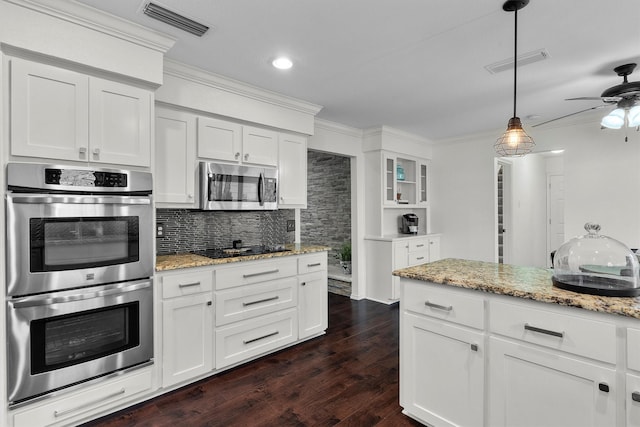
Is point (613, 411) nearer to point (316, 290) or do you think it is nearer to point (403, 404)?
point (403, 404)

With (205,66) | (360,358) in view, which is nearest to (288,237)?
(360,358)

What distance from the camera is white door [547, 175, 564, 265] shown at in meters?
6.82

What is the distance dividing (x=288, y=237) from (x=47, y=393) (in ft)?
8.46

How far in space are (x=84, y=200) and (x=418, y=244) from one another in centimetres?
438

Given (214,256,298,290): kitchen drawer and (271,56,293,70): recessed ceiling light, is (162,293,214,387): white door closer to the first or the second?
(214,256,298,290): kitchen drawer

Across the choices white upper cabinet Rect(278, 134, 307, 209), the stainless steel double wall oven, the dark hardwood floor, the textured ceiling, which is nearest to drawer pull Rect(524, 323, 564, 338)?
the dark hardwood floor

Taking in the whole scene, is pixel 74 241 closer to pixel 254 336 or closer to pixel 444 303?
pixel 254 336

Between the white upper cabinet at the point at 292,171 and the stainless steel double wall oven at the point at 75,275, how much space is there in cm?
151

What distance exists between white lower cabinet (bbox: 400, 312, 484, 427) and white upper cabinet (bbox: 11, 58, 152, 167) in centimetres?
217

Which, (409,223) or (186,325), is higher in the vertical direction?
(409,223)

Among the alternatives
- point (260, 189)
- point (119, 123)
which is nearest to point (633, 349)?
point (260, 189)

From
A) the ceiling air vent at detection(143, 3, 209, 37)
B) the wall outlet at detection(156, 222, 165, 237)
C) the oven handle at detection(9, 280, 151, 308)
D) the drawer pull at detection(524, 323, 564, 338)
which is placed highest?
the ceiling air vent at detection(143, 3, 209, 37)

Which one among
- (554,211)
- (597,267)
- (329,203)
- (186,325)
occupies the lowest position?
(186,325)

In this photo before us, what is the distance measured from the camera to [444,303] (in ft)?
6.30
